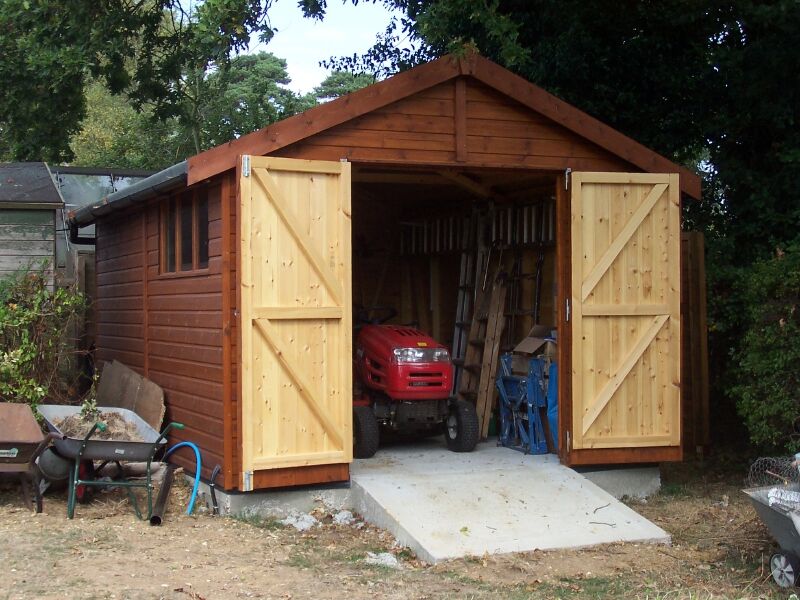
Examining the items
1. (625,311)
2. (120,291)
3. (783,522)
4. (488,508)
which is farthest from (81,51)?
(783,522)

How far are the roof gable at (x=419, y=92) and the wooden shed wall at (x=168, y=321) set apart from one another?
49cm

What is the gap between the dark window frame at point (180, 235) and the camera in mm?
7582

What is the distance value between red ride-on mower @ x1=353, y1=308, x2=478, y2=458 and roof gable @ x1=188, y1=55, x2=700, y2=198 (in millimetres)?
2282

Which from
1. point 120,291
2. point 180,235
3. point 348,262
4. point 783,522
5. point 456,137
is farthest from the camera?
point 120,291

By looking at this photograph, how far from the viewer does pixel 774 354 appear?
7840 mm

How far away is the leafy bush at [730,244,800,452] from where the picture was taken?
7719mm

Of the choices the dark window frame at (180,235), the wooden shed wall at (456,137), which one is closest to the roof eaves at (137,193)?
the dark window frame at (180,235)

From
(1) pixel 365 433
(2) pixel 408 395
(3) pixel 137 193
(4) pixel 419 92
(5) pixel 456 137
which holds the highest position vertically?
(4) pixel 419 92

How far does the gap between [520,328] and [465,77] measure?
120 inches

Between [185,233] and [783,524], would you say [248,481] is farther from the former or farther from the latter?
[783,524]

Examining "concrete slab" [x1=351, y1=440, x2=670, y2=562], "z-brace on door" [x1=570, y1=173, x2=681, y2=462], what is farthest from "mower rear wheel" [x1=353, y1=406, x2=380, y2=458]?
"z-brace on door" [x1=570, y1=173, x2=681, y2=462]

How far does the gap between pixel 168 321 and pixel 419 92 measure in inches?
117

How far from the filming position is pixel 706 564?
607cm

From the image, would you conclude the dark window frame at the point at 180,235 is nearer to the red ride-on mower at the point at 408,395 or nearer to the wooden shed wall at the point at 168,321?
the wooden shed wall at the point at 168,321
